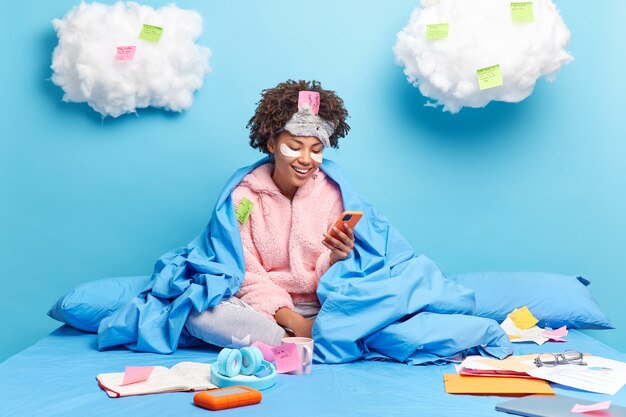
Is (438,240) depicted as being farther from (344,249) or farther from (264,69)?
(264,69)

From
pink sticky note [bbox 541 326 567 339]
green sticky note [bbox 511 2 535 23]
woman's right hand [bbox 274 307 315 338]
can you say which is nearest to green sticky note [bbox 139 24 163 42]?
woman's right hand [bbox 274 307 315 338]

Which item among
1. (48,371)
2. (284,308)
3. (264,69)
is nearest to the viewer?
(48,371)

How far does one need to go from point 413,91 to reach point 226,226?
1.07 meters

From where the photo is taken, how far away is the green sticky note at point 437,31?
116 inches

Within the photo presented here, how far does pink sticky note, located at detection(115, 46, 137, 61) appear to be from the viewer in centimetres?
308

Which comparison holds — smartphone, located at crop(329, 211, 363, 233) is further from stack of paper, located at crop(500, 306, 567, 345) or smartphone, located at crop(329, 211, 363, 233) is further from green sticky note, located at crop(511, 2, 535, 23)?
green sticky note, located at crop(511, 2, 535, 23)

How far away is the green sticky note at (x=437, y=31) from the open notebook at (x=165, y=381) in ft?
4.89

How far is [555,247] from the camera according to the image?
334 cm

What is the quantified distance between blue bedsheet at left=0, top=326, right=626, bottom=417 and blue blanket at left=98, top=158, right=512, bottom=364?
0.06 meters

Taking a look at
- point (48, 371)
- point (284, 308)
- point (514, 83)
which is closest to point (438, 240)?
point (514, 83)

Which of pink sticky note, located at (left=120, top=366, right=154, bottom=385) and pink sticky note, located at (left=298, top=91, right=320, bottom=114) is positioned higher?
pink sticky note, located at (left=298, top=91, right=320, bottom=114)

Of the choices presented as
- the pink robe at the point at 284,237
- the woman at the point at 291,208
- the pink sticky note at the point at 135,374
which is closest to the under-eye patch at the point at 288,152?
the woman at the point at 291,208

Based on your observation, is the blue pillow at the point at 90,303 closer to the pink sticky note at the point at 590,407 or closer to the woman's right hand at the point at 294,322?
the woman's right hand at the point at 294,322

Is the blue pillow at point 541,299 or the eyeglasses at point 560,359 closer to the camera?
the eyeglasses at point 560,359
